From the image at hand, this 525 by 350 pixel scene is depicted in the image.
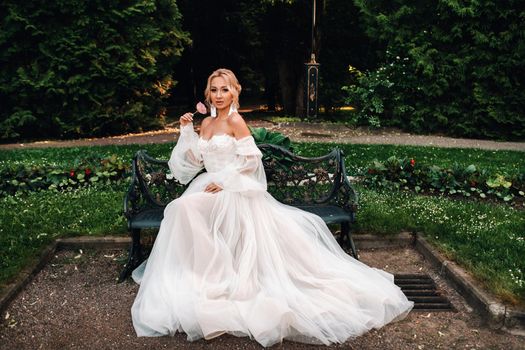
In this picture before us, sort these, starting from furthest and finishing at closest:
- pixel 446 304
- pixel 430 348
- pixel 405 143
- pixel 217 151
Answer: pixel 405 143 → pixel 217 151 → pixel 446 304 → pixel 430 348

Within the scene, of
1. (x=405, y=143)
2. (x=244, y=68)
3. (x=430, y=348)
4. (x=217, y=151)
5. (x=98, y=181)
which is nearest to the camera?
(x=430, y=348)

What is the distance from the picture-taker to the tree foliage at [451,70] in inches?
488

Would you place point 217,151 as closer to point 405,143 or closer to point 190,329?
point 190,329

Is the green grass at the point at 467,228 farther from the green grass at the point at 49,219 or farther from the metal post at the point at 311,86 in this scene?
the metal post at the point at 311,86

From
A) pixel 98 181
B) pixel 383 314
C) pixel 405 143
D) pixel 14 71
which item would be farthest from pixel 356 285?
pixel 14 71

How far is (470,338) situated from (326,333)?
3.43 ft

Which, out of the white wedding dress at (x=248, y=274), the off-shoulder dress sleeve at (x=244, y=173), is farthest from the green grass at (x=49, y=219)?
the off-shoulder dress sleeve at (x=244, y=173)

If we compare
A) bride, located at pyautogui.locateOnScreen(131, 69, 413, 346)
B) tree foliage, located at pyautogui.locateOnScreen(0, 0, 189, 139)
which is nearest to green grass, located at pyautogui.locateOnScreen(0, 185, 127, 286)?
bride, located at pyautogui.locateOnScreen(131, 69, 413, 346)

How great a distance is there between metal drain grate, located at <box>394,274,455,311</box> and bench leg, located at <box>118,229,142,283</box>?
242 cm

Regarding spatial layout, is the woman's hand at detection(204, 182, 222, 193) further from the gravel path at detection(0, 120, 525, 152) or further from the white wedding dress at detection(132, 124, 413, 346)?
the gravel path at detection(0, 120, 525, 152)

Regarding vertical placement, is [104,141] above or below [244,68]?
below

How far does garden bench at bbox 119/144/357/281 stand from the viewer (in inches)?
180

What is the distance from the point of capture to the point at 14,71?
12.3m

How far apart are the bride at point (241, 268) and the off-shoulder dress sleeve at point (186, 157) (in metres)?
0.01
